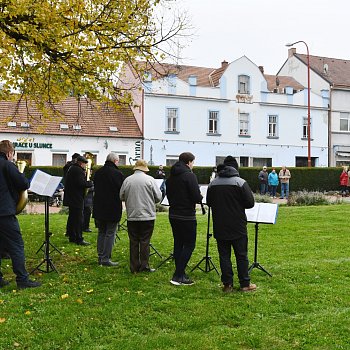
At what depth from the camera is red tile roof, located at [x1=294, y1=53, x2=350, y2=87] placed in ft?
143

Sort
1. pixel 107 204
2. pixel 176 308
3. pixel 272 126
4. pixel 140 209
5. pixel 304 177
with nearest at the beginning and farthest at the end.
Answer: pixel 176 308
pixel 140 209
pixel 107 204
pixel 304 177
pixel 272 126

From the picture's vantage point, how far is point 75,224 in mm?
11070

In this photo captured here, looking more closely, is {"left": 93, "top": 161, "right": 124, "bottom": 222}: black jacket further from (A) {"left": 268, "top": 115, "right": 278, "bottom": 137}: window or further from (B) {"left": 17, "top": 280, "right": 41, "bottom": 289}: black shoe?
(A) {"left": 268, "top": 115, "right": 278, "bottom": 137}: window

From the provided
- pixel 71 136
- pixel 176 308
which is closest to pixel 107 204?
pixel 176 308

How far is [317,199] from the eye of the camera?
70.5 ft

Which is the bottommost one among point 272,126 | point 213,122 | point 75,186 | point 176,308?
point 176,308

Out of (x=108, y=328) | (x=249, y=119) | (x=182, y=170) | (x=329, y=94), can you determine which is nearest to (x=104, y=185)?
(x=182, y=170)

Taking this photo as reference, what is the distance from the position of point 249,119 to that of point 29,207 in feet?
76.9

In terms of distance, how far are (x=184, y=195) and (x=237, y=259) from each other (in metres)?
1.21

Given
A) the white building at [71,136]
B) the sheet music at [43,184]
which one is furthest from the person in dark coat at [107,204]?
the white building at [71,136]

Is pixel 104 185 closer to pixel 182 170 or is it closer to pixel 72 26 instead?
pixel 182 170

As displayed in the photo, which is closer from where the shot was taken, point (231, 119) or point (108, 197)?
point (108, 197)

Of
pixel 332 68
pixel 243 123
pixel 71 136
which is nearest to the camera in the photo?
pixel 71 136

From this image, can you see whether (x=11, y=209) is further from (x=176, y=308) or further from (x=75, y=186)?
(x=75, y=186)
